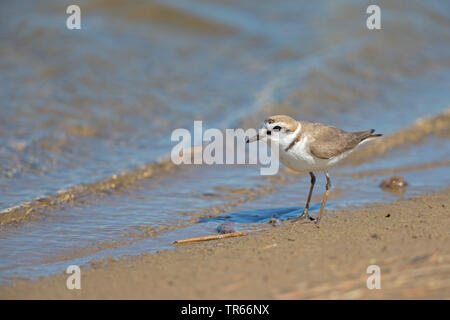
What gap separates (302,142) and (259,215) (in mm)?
1140

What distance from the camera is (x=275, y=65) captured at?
1309 cm

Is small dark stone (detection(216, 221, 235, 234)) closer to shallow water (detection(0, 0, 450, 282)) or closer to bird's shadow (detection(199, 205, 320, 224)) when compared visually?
shallow water (detection(0, 0, 450, 282))

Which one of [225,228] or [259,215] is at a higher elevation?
[259,215]

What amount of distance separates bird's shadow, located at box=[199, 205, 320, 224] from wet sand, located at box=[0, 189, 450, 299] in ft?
2.63

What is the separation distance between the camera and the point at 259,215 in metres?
6.88

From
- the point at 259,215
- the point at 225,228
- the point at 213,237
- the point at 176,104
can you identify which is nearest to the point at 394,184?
the point at 259,215

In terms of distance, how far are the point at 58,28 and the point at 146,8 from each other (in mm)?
2461

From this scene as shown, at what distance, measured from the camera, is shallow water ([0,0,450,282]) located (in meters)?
6.77

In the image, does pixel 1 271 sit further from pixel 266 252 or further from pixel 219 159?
pixel 219 159

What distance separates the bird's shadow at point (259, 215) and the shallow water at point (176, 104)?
38 mm

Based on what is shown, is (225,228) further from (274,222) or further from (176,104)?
(176,104)

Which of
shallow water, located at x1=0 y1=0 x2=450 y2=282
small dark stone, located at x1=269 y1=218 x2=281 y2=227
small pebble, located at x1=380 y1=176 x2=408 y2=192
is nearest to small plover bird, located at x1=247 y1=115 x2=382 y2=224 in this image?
small dark stone, located at x1=269 y1=218 x2=281 y2=227

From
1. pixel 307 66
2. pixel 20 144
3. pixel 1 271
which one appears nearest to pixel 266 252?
pixel 1 271

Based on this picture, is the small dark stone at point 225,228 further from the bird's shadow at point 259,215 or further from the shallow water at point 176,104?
the bird's shadow at point 259,215
